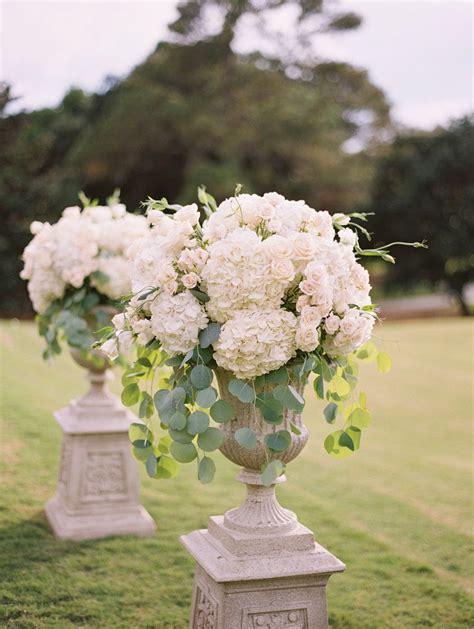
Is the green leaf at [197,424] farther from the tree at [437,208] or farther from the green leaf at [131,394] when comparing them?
the tree at [437,208]

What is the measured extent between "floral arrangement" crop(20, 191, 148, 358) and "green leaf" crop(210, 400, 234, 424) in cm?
214

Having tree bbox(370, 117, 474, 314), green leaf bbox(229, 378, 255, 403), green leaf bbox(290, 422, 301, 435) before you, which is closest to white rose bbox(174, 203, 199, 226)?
green leaf bbox(229, 378, 255, 403)

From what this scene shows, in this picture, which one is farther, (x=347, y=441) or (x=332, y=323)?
(x=347, y=441)

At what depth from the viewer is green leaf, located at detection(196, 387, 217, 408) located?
9.54ft

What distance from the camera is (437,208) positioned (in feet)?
96.5

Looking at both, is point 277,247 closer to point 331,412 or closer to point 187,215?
point 187,215

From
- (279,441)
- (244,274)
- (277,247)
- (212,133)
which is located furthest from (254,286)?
(212,133)

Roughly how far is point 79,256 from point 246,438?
2.41 metres

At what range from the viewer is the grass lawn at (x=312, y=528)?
4.30 metres

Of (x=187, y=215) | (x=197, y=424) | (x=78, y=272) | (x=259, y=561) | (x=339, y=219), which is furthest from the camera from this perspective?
(x=78, y=272)

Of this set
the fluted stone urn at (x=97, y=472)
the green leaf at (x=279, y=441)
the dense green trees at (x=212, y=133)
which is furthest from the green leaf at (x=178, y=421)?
the dense green trees at (x=212, y=133)

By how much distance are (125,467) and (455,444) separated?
5086 millimetres

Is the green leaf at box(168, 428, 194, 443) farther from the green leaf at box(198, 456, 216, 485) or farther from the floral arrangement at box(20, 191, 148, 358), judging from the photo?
the floral arrangement at box(20, 191, 148, 358)

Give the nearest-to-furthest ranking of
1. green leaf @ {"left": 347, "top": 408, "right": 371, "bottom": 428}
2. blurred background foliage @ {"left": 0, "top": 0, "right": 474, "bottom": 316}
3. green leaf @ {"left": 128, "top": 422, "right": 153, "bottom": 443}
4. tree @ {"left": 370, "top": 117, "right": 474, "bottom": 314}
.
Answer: green leaf @ {"left": 347, "top": 408, "right": 371, "bottom": 428}
green leaf @ {"left": 128, "top": 422, "right": 153, "bottom": 443}
blurred background foliage @ {"left": 0, "top": 0, "right": 474, "bottom": 316}
tree @ {"left": 370, "top": 117, "right": 474, "bottom": 314}
